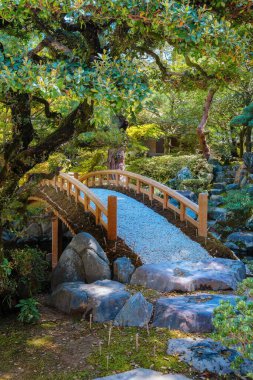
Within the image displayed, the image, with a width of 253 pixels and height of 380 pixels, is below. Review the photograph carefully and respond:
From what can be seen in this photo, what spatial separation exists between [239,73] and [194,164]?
6592mm

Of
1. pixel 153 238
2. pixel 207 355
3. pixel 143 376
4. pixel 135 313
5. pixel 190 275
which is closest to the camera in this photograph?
pixel 143 376

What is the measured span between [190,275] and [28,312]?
290 cm

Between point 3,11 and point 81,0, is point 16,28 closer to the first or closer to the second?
point 3,11

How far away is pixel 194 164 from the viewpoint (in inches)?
656

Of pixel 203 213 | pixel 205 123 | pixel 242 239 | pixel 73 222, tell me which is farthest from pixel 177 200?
pixel 205 123

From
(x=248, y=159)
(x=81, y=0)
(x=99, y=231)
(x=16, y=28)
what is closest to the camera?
(x=81, y=0)

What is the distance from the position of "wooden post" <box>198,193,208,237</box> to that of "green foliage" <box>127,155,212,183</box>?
7728mm

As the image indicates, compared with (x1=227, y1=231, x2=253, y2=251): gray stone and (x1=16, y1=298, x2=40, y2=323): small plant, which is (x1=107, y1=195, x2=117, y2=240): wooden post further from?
(x1=227, y1=231, x2=253, y2=251): gray stone

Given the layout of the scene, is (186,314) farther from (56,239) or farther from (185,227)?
(56,239)

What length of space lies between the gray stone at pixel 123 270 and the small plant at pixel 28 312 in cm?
183

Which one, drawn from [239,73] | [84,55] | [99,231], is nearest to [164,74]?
[239,73]

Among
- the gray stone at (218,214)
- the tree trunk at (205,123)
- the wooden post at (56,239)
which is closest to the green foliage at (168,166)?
the tree trunk at (205,123)

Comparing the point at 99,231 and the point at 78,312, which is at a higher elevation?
the point at 99,231

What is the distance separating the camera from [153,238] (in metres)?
8.80
